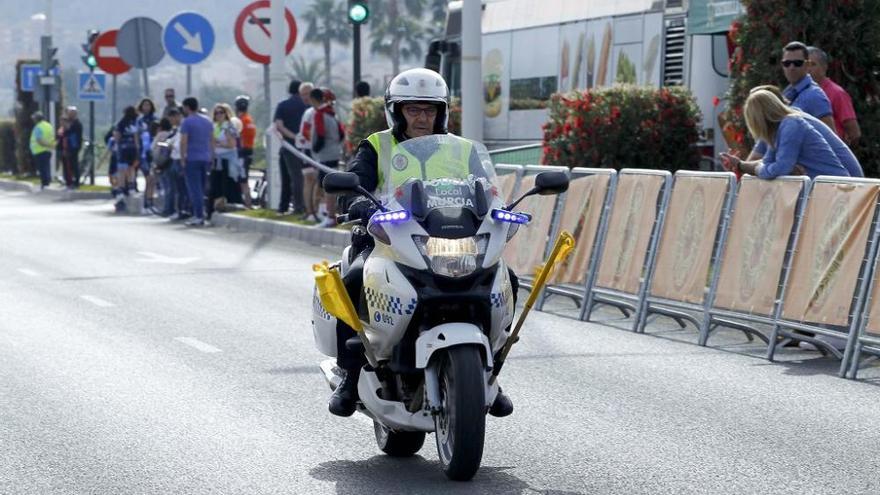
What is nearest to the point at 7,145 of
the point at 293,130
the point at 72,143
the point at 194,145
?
the point at 72,143

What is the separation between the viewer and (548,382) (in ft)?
32.2

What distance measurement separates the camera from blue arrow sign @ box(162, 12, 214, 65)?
26.7 m

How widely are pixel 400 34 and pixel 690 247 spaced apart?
115939mm

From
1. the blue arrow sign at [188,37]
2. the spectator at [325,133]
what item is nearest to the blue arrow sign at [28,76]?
the blue arrow sign at [188,37]

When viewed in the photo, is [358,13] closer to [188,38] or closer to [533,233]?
[188,38]

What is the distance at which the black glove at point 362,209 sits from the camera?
23.2 ft

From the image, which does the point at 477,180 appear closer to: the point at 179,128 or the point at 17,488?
the point at 17,488

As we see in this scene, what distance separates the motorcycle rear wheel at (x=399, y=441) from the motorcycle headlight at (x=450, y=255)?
0.95 metres

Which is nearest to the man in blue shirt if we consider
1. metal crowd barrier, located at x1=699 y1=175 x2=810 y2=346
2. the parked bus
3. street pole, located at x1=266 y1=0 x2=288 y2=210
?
street pole, located at x1=266 y1=0 x2=288 y2=210

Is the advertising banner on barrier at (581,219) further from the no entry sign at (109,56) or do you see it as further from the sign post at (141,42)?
the no entry sign at (109,56)

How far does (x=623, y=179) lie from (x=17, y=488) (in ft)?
23.9

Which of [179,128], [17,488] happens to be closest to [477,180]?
[17,488]

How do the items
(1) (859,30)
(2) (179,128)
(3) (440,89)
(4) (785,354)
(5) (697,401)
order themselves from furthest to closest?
(2) (179,128) < (1) (859,30) < (4) (785,354) < (5) (697,401) < (3) (440,89)

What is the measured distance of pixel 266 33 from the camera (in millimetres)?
25422
